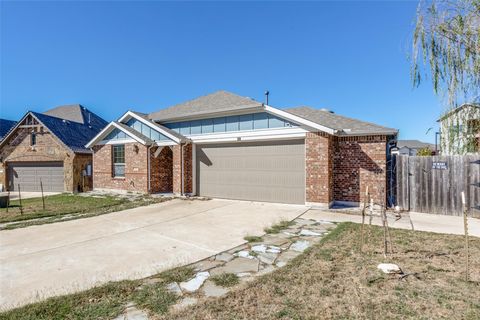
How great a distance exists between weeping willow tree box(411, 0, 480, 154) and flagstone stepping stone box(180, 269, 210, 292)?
4.31 m

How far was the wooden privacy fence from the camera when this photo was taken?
768 centimetres

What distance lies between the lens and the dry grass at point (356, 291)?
2732 mm

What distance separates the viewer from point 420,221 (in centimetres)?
718

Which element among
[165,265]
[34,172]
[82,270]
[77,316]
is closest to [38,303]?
[77,316]

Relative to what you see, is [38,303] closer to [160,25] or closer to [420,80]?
[420,80]

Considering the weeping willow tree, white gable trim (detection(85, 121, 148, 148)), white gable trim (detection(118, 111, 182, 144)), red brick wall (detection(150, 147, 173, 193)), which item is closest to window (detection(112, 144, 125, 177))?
white gable trim (detection(85, 121, 148, 148))

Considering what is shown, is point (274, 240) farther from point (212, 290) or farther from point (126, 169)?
point (126, 169)

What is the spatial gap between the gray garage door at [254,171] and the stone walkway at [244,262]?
3.66 meters

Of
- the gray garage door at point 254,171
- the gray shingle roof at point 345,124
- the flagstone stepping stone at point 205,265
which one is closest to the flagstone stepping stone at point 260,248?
the flagstone stepping stone at point 205,265

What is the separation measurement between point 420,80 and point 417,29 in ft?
2.69

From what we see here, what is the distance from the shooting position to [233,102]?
11.8 m

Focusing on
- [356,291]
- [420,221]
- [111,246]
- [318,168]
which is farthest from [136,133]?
[420,221]

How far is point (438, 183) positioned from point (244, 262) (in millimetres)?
7747

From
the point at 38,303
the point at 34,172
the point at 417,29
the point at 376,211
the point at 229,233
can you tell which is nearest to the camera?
the point at 38,303
